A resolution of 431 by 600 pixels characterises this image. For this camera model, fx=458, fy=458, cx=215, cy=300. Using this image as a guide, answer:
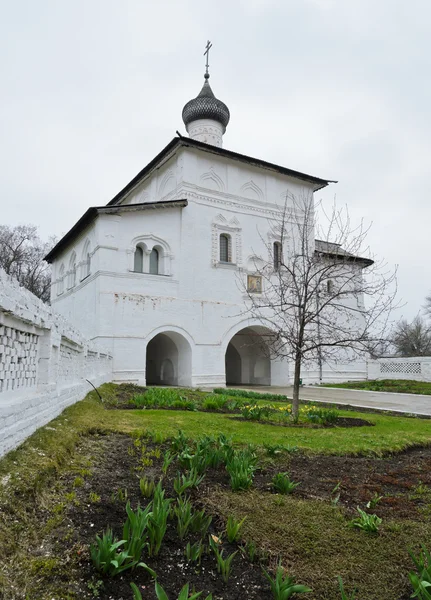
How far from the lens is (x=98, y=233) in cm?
1631

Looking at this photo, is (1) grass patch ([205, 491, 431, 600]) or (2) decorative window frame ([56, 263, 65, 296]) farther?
(2) decorative window frame ([56, 263, 65, 296])

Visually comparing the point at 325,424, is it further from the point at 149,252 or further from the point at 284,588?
the point at 149,252

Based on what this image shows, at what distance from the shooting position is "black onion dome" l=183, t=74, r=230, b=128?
22.5 m

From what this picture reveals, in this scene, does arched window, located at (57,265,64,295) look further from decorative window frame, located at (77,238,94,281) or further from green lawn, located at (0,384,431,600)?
green lawn, located at (0,384,431,600)

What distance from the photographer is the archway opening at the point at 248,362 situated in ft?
71.0

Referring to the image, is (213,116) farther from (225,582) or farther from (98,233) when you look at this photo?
(225,582)

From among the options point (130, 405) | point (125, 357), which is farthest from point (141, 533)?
point (125, 357)

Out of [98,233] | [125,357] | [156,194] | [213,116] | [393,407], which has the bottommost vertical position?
[393,407]

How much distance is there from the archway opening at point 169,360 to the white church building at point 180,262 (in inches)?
1.8

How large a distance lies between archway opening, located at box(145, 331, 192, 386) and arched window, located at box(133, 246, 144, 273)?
2633mm

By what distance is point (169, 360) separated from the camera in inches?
764

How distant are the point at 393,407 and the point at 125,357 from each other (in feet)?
29.6

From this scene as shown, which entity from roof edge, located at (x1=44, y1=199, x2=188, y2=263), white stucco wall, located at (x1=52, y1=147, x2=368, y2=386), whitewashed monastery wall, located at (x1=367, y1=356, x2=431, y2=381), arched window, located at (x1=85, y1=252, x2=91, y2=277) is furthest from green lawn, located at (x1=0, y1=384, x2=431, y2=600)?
whitewashed monastery wall, located at (x1=367, y1=356, x2=431, y2=381)

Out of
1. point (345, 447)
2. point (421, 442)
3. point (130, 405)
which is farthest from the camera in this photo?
point (130, 405)
